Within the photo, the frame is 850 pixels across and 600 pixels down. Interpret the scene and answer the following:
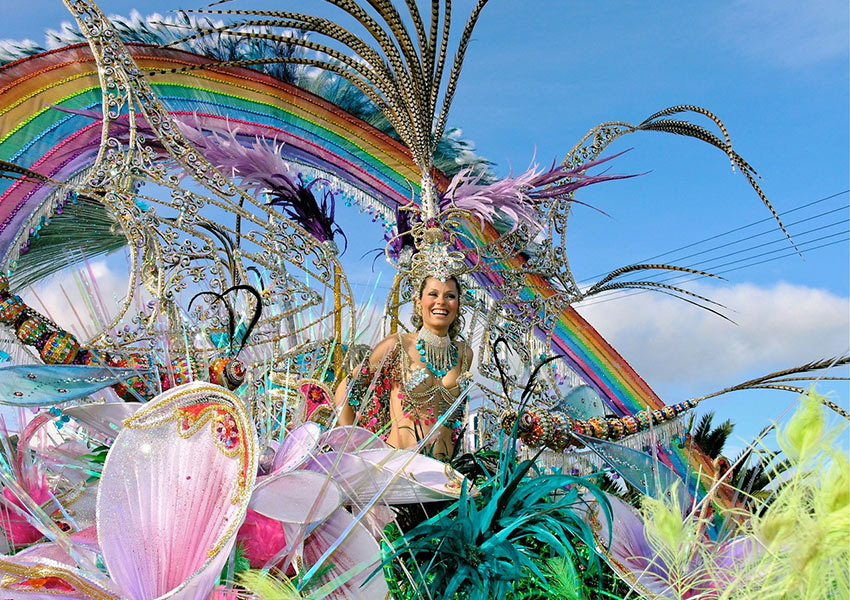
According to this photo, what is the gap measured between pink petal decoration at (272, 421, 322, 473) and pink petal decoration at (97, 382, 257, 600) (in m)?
0.20

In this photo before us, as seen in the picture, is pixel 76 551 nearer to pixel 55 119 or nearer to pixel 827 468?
pixel 827 468

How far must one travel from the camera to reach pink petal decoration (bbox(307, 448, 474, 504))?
1.89 m

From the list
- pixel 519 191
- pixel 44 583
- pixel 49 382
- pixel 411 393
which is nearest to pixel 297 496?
pixel 44 583

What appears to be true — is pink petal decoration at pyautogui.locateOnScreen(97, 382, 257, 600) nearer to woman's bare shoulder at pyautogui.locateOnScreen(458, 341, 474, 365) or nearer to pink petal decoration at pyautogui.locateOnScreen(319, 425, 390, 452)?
pink petal decoration at pyautogui.locateOnScreen(319, 425, 390, 452)

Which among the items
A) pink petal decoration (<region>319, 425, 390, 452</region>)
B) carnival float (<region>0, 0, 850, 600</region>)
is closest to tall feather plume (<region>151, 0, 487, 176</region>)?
carnival float (<region>0, 0, 850, 600</region>)

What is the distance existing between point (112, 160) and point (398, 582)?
7.17 feet

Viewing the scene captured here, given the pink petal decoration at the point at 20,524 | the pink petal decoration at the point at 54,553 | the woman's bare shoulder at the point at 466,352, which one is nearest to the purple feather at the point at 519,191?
the woman's bare shoulder at the point at 466,352

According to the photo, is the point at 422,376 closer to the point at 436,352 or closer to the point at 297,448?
the point at 436,352

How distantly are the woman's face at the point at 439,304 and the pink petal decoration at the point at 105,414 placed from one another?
153cm

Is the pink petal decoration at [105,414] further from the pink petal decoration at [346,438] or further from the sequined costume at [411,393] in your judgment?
the sequined costume at [411,393]

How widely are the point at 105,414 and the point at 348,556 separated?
78 cm

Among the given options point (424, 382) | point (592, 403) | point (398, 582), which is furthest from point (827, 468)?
point (592, 403)

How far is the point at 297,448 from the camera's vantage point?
6.17 feet

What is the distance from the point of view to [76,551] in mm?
1716
